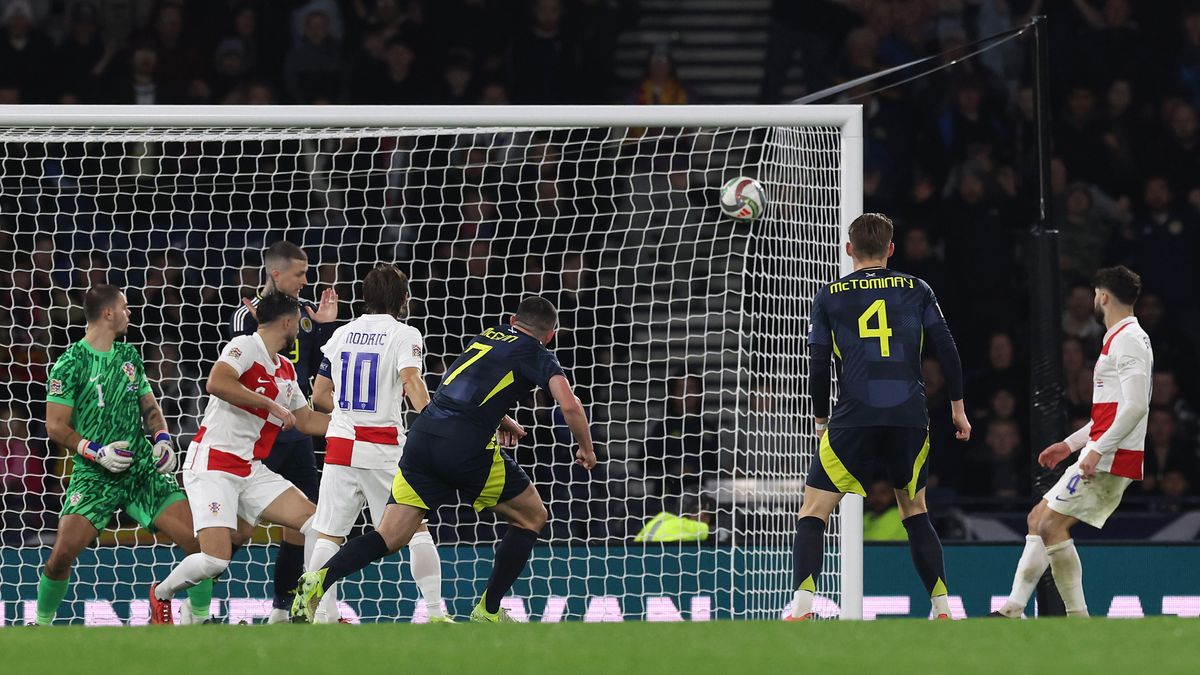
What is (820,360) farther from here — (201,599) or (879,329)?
(201,599)

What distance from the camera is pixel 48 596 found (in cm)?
796

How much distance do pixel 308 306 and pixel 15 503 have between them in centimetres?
330

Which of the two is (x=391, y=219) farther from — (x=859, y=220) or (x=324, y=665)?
(x=324, y=665)

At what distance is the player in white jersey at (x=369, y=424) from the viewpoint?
7.81 metres

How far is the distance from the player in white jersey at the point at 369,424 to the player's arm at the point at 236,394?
1.01 ft

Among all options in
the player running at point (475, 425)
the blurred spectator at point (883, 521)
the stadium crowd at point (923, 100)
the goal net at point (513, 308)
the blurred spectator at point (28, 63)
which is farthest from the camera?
the blurred spectator at point (28, 63)

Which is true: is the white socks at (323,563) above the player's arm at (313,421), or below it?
below

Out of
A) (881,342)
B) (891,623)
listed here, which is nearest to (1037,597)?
(881,342)

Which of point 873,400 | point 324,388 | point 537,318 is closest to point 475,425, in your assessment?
point 537,318

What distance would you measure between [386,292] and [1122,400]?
132 inches

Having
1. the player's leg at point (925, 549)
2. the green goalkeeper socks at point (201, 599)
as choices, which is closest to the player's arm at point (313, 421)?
the green goalkeeper socks at point (201, 599)

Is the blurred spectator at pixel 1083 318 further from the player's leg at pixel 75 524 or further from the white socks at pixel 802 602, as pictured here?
the player's leg at pixel 75 524

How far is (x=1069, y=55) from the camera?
13.7m

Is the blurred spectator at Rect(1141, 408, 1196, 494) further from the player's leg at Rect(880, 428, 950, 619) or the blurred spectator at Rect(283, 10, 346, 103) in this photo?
the blurred spectator at Rect(283, 10, 346, 103)
